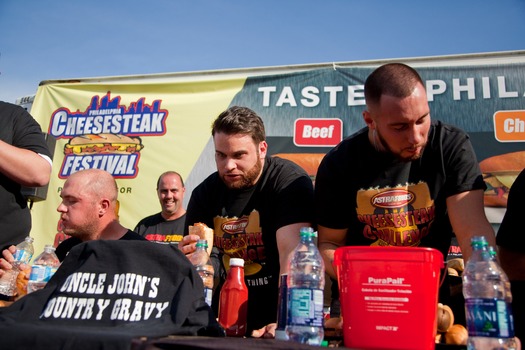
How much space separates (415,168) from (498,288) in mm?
715

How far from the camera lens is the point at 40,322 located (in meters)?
1.31

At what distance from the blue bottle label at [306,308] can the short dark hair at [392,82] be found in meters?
0.90

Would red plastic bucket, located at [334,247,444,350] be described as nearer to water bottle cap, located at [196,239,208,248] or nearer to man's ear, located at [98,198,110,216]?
water bottle cap, located at [196,239,208,248]

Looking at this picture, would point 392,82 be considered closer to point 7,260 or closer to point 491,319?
point 491,319

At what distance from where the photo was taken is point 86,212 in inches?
107

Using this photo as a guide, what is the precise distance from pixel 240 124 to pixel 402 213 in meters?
0.91

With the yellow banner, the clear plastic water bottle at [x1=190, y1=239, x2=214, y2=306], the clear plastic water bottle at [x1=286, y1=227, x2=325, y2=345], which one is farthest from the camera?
the yellow banner

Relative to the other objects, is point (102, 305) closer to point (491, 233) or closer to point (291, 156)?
point (491, 233)

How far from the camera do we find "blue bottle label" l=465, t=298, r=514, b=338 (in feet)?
3.76

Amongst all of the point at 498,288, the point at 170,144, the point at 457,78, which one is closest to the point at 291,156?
the point at 170,144

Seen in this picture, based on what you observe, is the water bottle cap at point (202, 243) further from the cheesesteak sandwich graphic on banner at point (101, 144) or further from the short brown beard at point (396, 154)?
the cheesesteak sandwich graphic on banner at point (101, 144)

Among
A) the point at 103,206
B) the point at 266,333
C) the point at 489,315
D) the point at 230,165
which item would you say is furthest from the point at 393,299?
the point at 103,206

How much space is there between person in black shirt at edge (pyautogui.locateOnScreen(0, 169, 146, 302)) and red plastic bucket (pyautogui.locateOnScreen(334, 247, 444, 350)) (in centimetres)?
167

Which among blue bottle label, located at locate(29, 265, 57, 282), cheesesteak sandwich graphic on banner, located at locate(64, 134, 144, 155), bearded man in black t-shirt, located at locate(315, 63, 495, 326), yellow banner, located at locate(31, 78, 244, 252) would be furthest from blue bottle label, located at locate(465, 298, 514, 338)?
cheesesteak sandwich graphic on banner, located at locate(64, 134, 144, 155)
